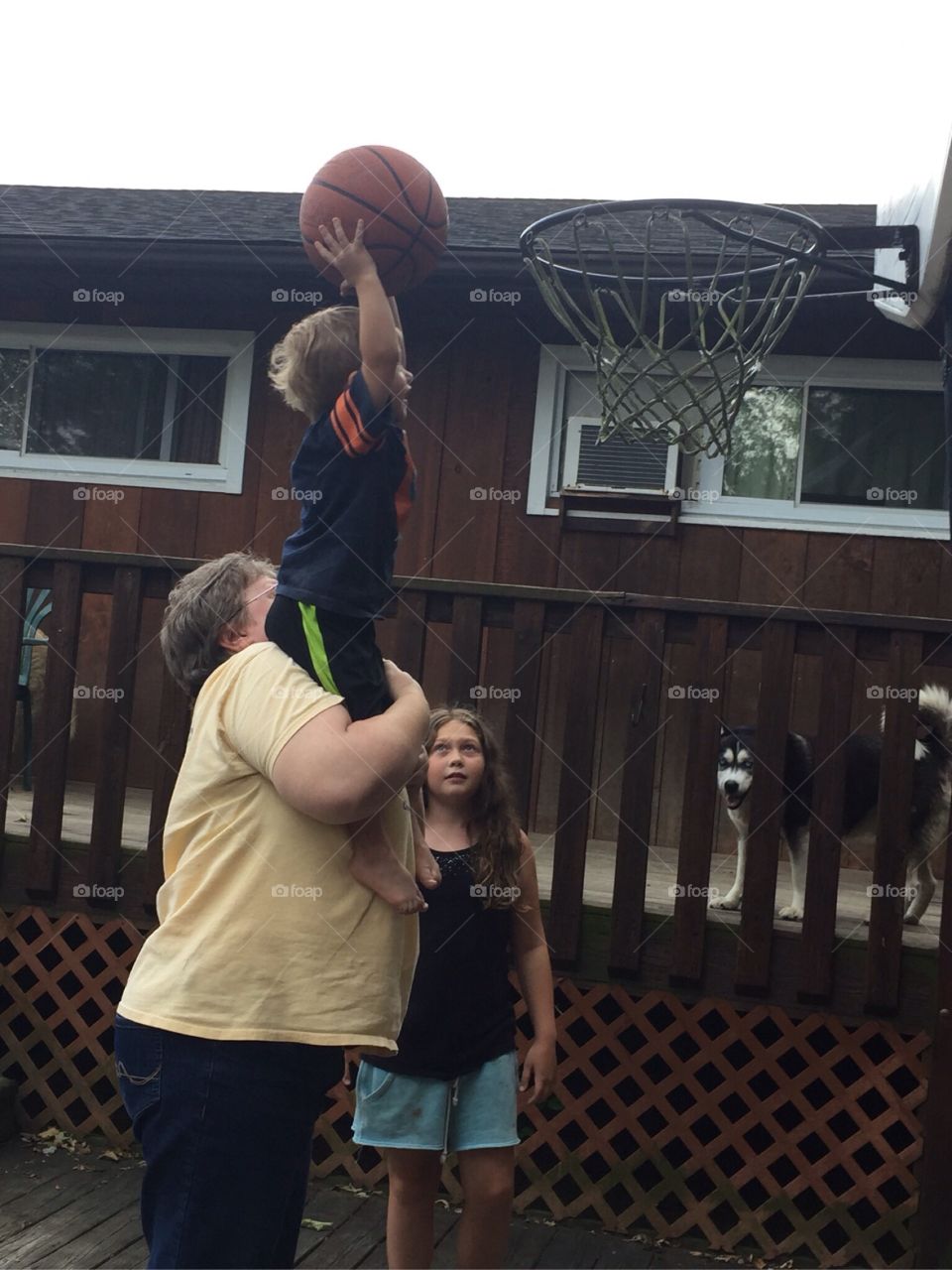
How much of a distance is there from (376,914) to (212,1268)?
559 millimetres

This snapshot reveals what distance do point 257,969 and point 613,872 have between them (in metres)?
4.33

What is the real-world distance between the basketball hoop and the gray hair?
286 centimetres

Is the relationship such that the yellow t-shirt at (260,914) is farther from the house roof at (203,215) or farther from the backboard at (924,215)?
the house roof at (203,215)

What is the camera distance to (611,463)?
769 cm

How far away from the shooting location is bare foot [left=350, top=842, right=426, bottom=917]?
2055 mm

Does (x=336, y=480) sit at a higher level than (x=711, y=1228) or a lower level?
higher

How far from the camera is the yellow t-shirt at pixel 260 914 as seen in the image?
1.96 m

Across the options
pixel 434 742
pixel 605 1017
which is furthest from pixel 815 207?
pixel 434 742

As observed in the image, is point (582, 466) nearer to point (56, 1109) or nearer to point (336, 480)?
point (56, 1109)

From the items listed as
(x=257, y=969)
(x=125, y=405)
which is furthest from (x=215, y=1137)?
(x=125, y=405)

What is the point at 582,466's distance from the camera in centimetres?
771

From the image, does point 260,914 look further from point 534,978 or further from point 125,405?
point 125,405

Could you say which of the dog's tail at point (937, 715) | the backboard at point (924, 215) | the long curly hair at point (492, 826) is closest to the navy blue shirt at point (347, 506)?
the long curly hair at point (492, 826)

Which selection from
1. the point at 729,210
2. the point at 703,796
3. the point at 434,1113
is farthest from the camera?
the point at 703,796
